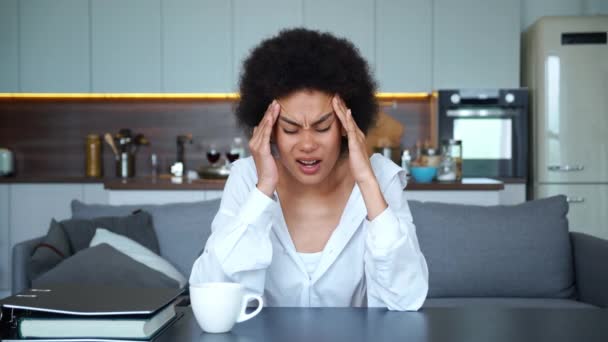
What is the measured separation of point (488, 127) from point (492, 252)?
2.38 m

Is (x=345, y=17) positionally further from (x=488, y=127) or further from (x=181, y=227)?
(x=181, y=227)

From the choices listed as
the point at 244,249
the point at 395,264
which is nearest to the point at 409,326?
the point at 395,264

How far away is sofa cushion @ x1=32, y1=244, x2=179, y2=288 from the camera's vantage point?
2.21 metres

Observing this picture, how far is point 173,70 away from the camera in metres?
5.10

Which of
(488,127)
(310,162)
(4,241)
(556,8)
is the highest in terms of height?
(556,8)

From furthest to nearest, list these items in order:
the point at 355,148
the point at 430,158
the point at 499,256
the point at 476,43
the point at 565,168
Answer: the point at 476,43 → the point at 565,168 → the point at 430,158 → the point at 499,256 → the point at 355,148

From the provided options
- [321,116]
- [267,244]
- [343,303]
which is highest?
[321,116]

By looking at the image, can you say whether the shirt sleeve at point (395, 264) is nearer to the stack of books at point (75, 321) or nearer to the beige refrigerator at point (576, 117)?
the stack of books at point (75, 321)

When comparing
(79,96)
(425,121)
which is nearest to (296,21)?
(425,121)

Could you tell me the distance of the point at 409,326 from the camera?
1.15 metres

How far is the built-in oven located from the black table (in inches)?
147

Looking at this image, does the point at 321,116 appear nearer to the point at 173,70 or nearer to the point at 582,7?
the point at 173,70

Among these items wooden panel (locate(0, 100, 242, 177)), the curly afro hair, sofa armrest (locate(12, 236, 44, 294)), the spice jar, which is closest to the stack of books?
the curly afro hair

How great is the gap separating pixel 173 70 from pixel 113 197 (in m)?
1.68
